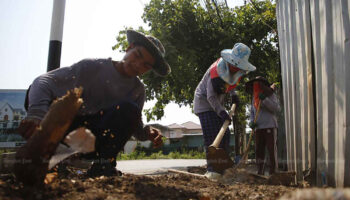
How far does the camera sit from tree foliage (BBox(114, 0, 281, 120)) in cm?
746

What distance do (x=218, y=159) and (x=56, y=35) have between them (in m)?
2.34

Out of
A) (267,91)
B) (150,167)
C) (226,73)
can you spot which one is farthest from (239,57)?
(150,167)

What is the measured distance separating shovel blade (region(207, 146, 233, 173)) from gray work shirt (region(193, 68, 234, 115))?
23.5 inches

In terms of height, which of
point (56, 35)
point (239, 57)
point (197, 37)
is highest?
point (197, 37)

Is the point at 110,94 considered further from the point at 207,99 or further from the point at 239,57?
the point at 239,57

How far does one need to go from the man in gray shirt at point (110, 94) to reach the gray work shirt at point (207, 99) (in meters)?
1.00

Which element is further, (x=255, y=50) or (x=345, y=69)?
(x=255, y=50)

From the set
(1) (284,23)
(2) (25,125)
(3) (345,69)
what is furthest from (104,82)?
(1) (284,23)

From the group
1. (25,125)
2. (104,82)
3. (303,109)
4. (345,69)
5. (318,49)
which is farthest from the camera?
(303,109)

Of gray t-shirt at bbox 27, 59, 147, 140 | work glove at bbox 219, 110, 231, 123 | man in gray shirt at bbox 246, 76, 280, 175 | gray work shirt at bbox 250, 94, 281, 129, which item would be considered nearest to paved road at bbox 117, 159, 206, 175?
man in gray shirt at bbox 246, 76, 280, 175

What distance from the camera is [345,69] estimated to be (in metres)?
2.17

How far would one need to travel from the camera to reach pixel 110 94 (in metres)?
2.58

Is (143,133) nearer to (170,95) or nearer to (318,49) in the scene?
(318,49)

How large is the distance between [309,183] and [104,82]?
217 cm
